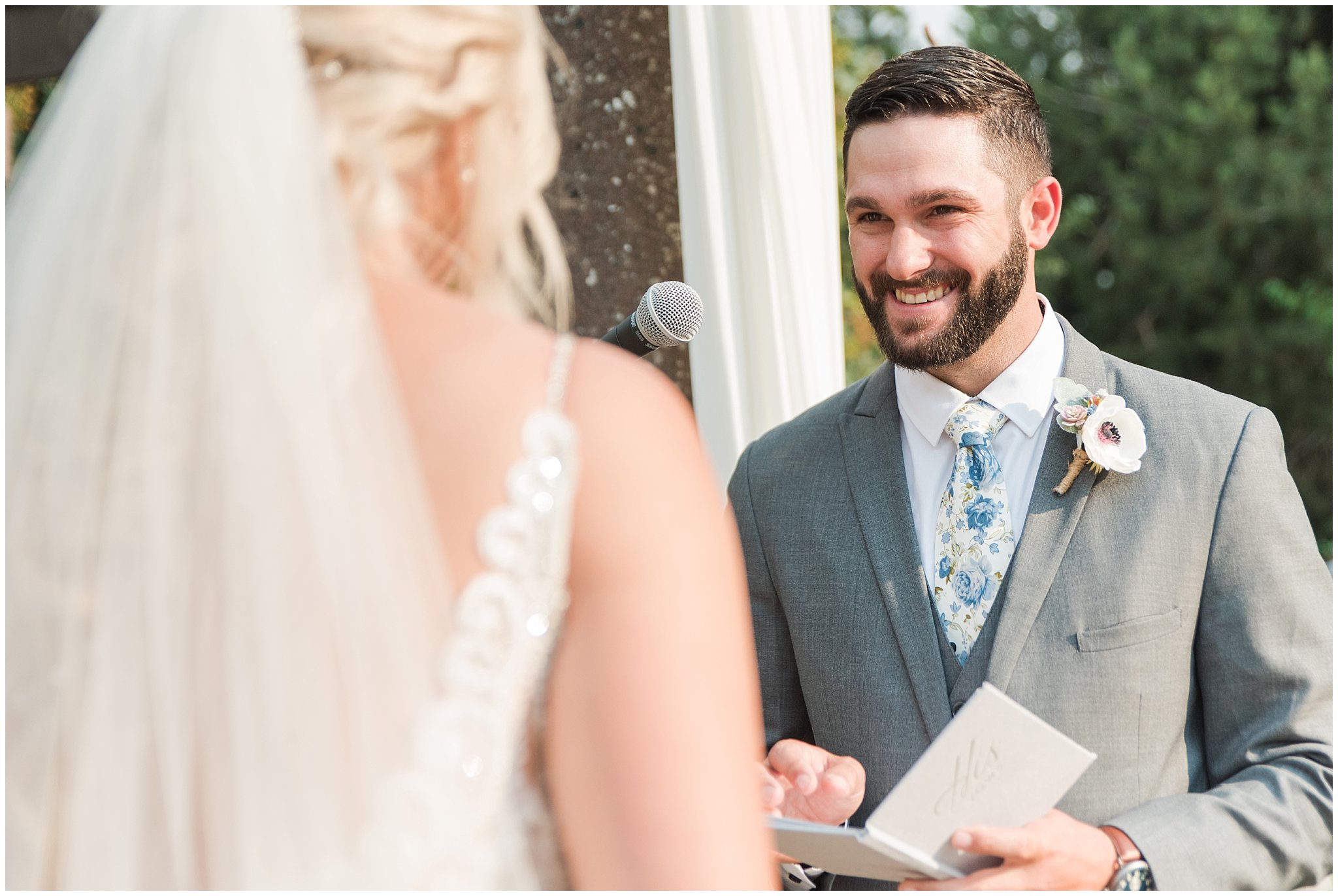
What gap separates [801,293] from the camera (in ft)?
11.1

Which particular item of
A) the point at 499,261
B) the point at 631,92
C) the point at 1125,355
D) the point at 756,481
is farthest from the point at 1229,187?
the point at 499,261

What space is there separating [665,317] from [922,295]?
726 mm

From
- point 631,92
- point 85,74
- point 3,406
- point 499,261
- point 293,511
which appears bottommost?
point 293,511

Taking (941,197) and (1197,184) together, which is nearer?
(941,197)

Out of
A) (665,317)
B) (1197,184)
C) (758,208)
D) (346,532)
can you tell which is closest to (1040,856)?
(665,317)

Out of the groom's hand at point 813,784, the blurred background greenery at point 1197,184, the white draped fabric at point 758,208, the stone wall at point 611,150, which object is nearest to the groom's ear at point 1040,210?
the white draped fabric at point 758,208

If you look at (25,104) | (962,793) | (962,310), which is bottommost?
(962,793)

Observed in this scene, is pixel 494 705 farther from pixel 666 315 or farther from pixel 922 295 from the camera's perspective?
pixel 922 295

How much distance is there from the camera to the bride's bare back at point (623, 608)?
1.23 meters

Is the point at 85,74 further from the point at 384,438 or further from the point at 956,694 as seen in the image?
the point at 956,694

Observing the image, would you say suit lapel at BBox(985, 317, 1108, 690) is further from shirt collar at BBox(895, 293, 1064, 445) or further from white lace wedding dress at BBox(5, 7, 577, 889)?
white lace wedding dress at BBox(5, 7, 577, 889)

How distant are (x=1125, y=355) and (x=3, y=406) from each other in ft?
44.7

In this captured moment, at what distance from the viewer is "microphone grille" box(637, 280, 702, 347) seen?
1988 mm

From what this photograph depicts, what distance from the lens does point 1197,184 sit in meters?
13.1
